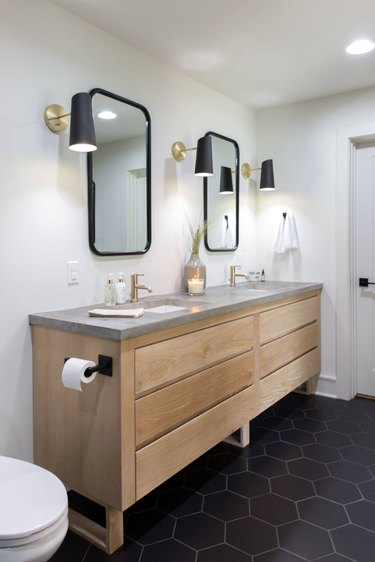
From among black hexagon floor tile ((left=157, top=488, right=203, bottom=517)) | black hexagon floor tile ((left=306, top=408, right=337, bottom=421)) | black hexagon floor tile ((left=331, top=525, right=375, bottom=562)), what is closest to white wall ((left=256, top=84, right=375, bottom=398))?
black hexagon floor tile ((left=306, top=408, right=337, bottom=421))

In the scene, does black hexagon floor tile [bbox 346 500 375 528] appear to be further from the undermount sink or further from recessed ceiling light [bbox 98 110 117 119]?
recessed ceiling light [bbox 98 110 117 119]

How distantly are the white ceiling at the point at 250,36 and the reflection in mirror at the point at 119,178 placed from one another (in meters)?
0.39

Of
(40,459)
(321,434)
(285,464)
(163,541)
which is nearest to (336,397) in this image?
(321,434)

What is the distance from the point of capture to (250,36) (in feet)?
7.94

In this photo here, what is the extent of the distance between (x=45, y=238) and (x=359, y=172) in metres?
2.51

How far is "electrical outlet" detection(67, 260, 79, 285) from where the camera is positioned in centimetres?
218

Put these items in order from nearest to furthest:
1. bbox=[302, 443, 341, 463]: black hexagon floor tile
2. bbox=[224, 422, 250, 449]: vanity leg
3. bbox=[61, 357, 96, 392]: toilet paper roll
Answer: bbox=[61, 357, 96, 392]: toilet paper roll
bbox=[302, 443, 341, 463]: black hexagon floor tile
bbox=[224, 422, 250, 449]: vanity leg

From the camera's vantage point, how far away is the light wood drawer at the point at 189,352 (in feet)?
5.83

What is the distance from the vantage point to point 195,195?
3070 mm

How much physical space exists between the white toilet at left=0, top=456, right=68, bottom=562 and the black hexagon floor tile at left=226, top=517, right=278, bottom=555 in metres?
0.81

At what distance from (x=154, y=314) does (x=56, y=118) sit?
105 centimetres

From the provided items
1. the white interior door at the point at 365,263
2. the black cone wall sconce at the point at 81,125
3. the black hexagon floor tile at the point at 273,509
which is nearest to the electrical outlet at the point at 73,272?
the black cone wall sconce at the point at 81,125

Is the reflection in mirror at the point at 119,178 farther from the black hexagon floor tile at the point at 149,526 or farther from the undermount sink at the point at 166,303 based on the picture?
the black hexagon floor tile at the point at 149,526

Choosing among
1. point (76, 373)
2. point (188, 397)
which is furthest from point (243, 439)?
point (76, 373)
